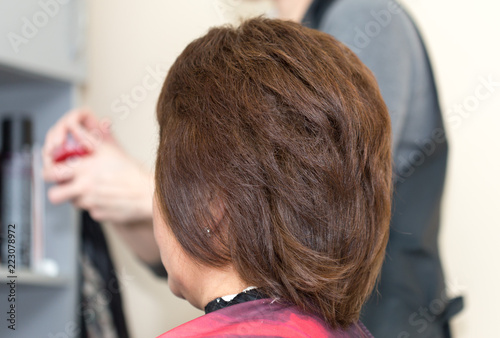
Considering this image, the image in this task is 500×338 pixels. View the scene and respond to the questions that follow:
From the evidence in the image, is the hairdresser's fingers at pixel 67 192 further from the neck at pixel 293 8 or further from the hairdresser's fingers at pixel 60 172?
the neck at pixel 293 8

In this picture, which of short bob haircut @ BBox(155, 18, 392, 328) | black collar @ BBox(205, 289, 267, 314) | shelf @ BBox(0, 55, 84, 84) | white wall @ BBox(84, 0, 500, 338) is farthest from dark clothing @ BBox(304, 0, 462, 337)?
shelf @ BBox(0, 55, 84, 84)

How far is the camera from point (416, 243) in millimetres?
893

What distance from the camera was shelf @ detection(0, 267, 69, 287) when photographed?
39.9 inches

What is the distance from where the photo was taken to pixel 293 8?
1.08 metres

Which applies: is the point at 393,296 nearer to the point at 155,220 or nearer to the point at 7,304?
the point at 155,220

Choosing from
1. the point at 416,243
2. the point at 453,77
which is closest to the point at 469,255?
the point at 416,243

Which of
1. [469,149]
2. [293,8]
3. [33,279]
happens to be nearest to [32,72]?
[33,279]

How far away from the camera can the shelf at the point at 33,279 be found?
3.33 feet

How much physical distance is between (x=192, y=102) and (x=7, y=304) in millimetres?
677

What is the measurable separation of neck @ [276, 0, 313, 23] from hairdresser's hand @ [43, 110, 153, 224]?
0.46 metres

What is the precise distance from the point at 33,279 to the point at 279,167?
0.78 metres

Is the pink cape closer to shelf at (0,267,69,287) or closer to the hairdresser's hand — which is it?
the hairdresser's hand

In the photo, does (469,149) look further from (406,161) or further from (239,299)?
(239,299)

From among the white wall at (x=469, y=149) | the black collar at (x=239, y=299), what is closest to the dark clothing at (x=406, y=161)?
the white wall at (x=469, y=149)
